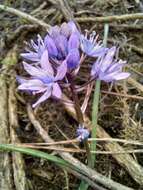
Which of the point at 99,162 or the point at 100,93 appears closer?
the point at 99,162

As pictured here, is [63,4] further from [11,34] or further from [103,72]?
[103,72]

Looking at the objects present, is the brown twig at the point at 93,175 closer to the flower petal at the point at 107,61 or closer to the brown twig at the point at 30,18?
the flower petal at the point at 107,61

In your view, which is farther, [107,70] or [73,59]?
[107,70]

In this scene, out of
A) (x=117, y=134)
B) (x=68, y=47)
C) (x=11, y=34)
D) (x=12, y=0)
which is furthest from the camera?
(x=12, y=0)

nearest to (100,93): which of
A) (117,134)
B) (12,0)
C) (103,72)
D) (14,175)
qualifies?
(117,134)

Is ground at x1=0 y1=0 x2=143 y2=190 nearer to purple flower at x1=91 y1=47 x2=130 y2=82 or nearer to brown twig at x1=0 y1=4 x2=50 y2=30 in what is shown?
brown twig at x1=0 y1=4 x2=50 y2=30

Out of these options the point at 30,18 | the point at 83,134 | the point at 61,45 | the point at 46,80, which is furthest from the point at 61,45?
the point at 30,18

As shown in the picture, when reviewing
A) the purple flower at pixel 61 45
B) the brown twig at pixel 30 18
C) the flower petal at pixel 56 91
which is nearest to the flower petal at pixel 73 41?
the purple flower at pixel 61 45

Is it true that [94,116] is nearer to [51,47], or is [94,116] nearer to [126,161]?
[126,161]
